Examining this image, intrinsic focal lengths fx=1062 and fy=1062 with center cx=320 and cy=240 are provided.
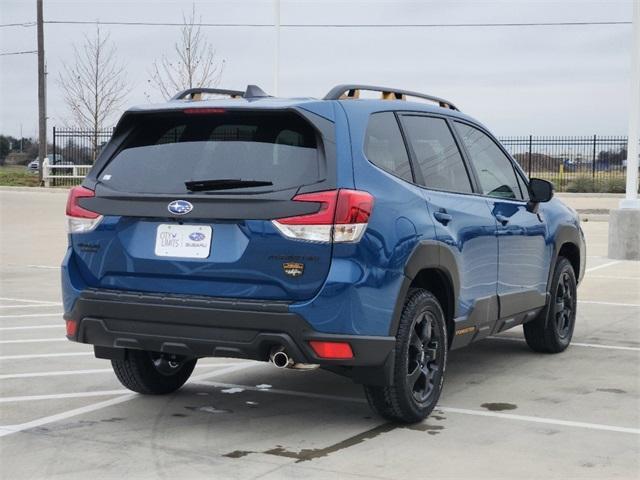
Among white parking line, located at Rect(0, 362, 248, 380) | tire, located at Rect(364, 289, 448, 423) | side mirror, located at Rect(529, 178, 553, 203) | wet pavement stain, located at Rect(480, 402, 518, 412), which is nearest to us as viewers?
tire, located at Rect(364, 289, 448, 423)

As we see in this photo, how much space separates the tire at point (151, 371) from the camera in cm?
662

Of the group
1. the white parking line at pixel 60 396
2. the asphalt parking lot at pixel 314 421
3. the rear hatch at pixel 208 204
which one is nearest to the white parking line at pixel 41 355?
the asphalt parking lot at pixel 314 421

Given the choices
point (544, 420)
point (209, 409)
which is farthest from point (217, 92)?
point (544, 420)

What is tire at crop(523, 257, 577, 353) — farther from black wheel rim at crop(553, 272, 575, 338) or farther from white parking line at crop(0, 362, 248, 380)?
white parking line at crop(0, 362, 248, 380)

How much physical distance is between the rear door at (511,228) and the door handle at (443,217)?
0.88 metres

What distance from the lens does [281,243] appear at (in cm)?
537

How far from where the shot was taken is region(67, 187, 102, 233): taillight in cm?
589

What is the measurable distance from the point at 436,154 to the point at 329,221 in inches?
61.4

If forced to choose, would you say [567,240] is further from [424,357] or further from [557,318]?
[424,357]

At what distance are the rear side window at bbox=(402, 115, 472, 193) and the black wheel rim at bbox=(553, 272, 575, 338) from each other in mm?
1894

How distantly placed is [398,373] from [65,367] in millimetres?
3144

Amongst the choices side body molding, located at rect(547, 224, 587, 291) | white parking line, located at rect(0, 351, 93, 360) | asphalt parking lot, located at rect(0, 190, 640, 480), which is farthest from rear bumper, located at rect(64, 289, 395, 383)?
side body molding, located at rect(547, 224, 587, 291)

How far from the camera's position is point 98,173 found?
6059mm

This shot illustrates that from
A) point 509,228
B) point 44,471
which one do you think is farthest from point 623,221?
point 44,471
